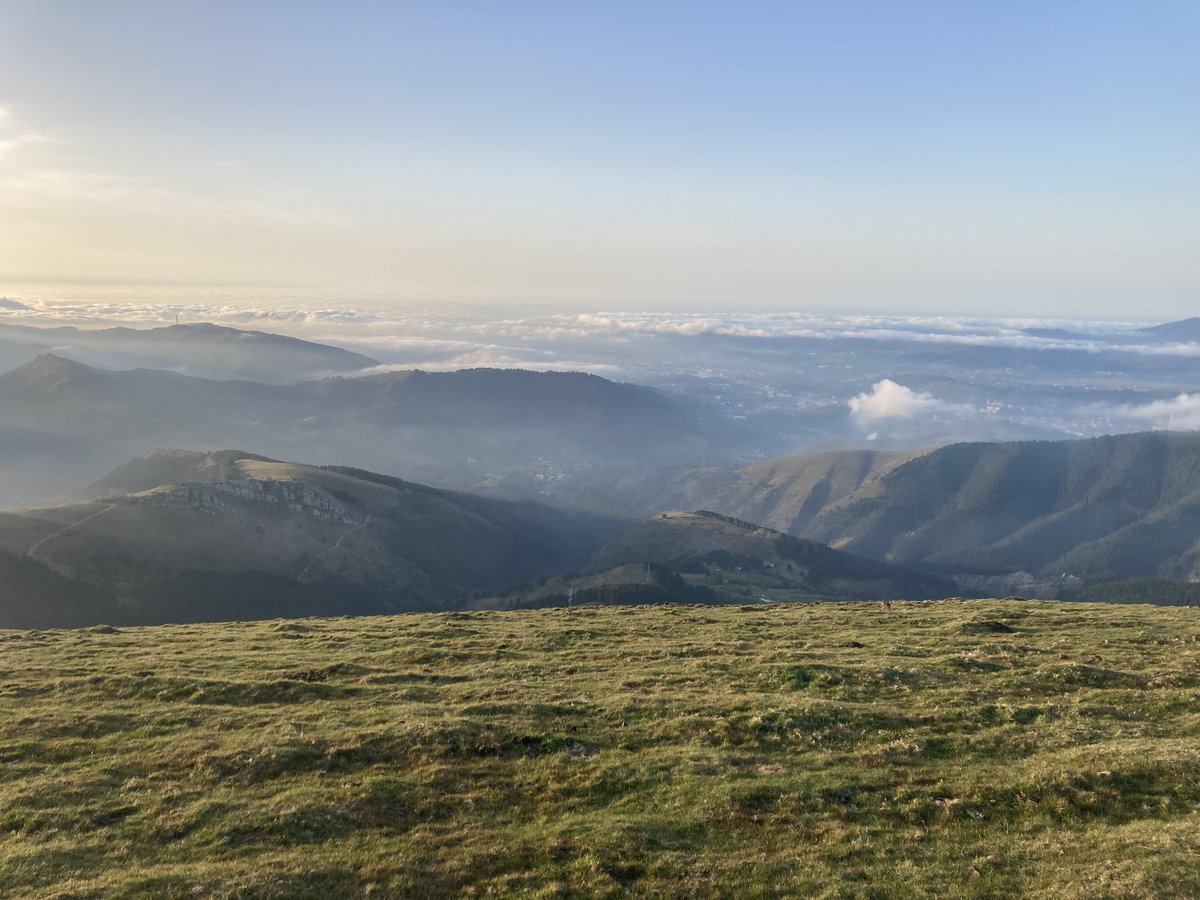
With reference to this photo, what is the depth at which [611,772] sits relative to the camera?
90.1 feet

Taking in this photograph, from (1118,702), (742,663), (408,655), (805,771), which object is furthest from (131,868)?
(1118,702)

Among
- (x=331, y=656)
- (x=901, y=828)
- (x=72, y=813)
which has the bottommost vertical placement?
(x=331, y=656)

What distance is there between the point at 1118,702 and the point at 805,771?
1854cm

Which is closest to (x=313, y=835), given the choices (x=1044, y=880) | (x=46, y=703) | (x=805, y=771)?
(x=805, y=771)

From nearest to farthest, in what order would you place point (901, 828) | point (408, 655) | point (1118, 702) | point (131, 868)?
point (131, 868)
point (901, 828)
point (1118, 702)
point (408, 655)

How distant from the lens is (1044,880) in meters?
19.7

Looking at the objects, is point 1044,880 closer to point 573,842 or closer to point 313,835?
point 573,842

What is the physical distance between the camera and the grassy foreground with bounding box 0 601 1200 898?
2052 cm

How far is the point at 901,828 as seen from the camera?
904 inches

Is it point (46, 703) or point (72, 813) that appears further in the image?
point (46, 703)

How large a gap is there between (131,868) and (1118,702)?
39.5m

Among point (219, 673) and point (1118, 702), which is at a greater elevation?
point (1118, 702)

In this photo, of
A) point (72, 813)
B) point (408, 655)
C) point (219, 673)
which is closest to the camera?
point (72, 813)

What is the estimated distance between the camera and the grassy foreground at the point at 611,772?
20.5 meters
